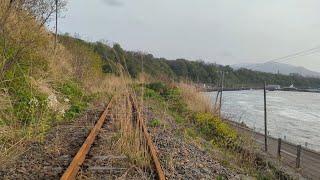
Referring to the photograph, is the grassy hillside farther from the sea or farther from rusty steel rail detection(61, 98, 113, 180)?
the sea

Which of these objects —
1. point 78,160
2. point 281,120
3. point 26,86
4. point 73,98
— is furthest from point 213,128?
point 281,120

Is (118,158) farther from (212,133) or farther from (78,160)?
(212,133)

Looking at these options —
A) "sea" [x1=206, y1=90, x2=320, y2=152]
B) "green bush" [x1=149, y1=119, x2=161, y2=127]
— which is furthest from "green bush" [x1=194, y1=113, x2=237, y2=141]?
"green bush" [x1=149, y1=119, x2=161, y2=127]

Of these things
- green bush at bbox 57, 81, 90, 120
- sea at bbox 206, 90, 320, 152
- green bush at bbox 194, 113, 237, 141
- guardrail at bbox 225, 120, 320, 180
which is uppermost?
green bush at bbox 57, 81, 90, 120

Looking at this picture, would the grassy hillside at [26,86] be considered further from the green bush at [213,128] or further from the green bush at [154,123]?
the green bush at [213,128]

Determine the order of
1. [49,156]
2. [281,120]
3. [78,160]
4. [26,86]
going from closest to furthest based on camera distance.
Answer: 1. [78,160]
2. [49,156]
3. [26,86]
4. [281,120]

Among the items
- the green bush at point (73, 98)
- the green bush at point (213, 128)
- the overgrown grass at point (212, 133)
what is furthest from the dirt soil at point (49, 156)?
the green bush at point (213, 128)

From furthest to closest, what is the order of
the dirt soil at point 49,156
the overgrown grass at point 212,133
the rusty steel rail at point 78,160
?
1. the overgrown grass at point 212,133
2. the dirt soil at point 49,156
3. the rusty steel rail at point 78,160

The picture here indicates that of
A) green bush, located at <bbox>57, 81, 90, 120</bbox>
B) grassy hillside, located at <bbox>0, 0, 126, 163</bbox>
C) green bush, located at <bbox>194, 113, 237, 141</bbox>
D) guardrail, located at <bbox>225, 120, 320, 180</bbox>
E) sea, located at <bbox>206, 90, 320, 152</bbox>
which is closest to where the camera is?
grassy hillside, located at <bbox>0, 0, 126, 163</bbox>

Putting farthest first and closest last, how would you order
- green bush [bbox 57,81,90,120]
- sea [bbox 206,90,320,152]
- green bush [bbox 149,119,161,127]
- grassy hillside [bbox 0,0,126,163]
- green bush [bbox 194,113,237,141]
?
sea [bbox 206,90,320,152] < green bush [bbox 194,113,237,141] < green bush [bbox 57,81,90,120] < green bush [bbox 149,119,161,127] < grassy hillside [bbox 0,0,126,163]

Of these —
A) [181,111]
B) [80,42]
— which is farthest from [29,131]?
[80,42]

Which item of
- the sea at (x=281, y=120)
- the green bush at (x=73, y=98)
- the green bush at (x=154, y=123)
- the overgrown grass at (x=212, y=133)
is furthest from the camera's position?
the sea at (x=281, y=120)

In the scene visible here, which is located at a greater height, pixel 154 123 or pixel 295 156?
pixel 154 123

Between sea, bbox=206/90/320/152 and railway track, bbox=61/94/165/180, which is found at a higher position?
railway track, bbox=61/94/165/180
